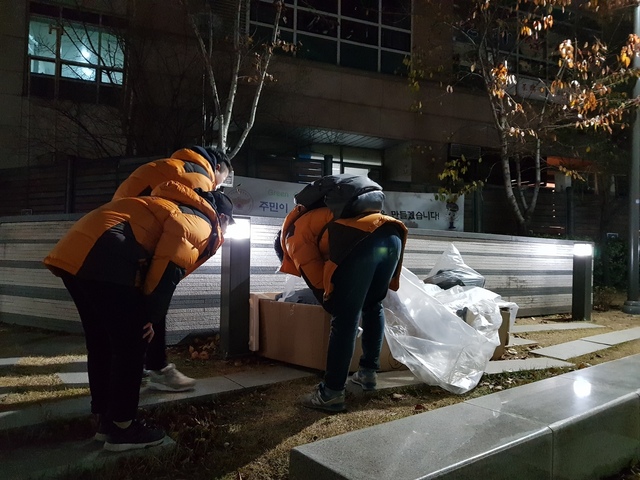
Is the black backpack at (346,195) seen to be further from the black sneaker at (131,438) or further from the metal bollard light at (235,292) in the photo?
the black sneaker at (131,438)

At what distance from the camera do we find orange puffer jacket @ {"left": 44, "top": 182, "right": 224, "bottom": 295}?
248 cm

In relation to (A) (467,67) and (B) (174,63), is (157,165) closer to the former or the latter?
(B) (174,63)

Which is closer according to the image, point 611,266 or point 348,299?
point 348,299

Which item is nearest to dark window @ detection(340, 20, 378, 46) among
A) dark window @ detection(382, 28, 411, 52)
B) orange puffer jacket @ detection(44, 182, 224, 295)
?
dark window @ detection(382, 28, 411, 52)

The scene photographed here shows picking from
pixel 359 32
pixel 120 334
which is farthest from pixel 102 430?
pixel 359 32

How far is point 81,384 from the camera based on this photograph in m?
3.67

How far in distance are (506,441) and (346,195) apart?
1769 millimetres

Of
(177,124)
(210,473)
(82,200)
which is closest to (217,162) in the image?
(210,473)

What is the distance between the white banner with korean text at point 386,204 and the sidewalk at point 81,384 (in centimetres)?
445

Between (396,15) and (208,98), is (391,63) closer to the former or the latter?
(396,15)

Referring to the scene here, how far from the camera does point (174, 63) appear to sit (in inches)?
453

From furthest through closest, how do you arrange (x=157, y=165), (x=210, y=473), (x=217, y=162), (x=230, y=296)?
(x=230, y=296) < (x=217, y=162) < (x=157, y=165) < (x=210, y=473)

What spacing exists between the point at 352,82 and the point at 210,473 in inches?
547

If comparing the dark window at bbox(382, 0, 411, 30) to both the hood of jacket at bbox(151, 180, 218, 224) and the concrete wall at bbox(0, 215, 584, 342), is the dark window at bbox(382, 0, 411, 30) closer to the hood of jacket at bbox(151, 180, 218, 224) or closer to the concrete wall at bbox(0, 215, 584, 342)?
the concrete wall at bbox(0, 215, 584, 342)
